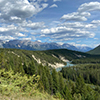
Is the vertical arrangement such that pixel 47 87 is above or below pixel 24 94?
below

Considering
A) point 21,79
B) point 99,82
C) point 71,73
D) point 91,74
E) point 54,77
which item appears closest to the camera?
point 21,79

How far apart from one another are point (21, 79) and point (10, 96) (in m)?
1.80

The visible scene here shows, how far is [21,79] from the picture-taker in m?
7.52

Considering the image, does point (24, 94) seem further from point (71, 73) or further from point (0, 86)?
point (71, 73)

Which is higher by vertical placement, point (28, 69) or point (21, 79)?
point (21, 79)

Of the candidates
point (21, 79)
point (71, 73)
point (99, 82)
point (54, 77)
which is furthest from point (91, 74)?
point (21, 79)

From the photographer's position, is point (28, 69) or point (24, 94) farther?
point (28, 69)

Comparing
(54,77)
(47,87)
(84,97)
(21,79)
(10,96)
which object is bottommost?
(84,97)

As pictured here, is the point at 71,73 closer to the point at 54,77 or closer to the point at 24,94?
the point at 54,77

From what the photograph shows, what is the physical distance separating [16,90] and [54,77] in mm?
45556

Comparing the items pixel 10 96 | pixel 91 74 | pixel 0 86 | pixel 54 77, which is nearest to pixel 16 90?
pixel 10 96

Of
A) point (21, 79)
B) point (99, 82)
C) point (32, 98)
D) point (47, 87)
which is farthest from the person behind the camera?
point (99, 82)

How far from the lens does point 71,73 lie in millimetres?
134250

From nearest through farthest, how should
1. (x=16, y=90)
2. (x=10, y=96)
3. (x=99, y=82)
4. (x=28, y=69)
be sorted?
1. (x=10, y=96)
2. (x=16, y=90)
3. (x=28, y=69)
4. (x=99, y=82)
